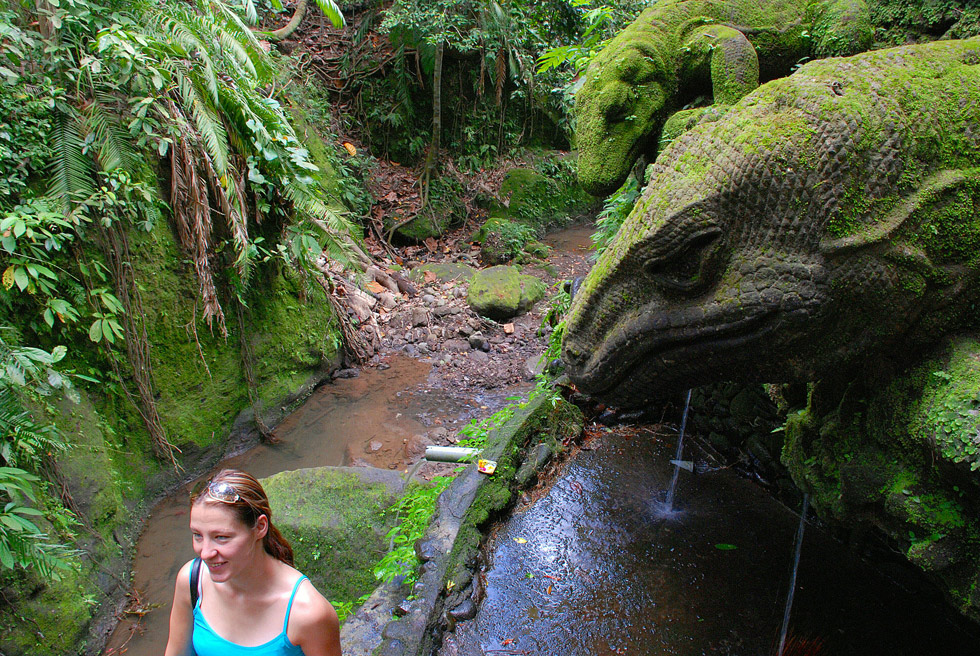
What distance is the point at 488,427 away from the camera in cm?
421

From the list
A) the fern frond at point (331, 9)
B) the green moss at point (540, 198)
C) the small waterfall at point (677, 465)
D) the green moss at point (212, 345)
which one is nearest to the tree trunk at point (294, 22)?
the fern frond at point (331, 9)

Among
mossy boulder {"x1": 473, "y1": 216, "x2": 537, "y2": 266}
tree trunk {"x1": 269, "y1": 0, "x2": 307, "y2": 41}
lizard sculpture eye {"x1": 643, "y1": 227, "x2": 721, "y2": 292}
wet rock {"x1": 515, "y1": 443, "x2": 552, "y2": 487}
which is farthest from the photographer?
tree trunk {"x1": 269, "y1": 0, "x2": 307, "y2": 41}

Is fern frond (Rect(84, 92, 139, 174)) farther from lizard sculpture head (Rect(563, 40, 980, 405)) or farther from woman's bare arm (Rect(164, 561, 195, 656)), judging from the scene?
lizard sculpture head (Rect(563, 40, 980, 405))

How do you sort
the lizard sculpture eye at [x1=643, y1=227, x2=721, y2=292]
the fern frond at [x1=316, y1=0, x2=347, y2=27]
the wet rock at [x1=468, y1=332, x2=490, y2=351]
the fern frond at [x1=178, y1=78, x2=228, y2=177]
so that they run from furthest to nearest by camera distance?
the wet rock at [x1=468, y1=332, x2=490, y2=351]
the fern frond at [x1=316, y1=0, x2=347, y2=27]
the fern frond at [x1=178, y1=78, x2=228, y2=177]
the lizard sculpture eye at [x1=643, y1=227, x2=721, y2=292]

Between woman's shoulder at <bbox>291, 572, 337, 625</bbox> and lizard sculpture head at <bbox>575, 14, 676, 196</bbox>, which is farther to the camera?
lizard sculpture head at <bbox>575, 14, 676, 196</bbox>

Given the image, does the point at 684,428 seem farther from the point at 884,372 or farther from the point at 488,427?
the point at 884,372

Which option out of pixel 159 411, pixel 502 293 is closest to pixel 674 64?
pixel 502 293

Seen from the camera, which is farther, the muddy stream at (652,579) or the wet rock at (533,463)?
the wet rock at (533,463)

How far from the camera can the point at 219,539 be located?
139cm

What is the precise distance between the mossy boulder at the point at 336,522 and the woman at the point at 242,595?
1.55 m

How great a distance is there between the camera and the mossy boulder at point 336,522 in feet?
9.92

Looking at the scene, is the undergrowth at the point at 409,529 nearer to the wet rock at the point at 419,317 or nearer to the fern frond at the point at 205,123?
the fern frond at the point at 205,123

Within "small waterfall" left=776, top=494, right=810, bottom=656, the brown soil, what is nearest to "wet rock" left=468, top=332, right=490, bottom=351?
the brown soil

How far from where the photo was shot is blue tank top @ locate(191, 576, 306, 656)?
1427 mm
